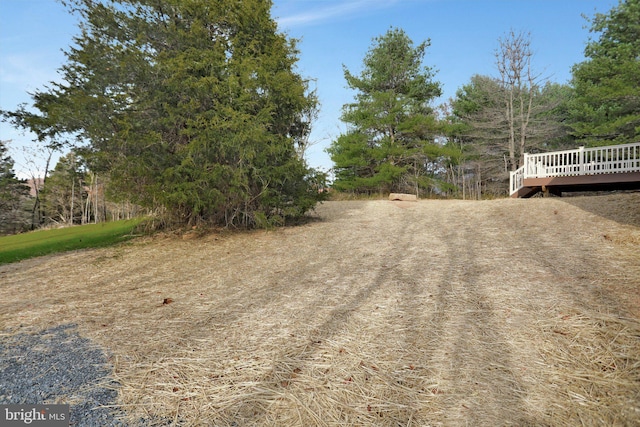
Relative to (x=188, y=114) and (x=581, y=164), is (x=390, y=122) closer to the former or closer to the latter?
(x=581, y=164)

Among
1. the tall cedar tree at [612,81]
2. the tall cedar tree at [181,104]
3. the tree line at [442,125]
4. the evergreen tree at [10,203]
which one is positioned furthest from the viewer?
the evergreen tree at [10,203]

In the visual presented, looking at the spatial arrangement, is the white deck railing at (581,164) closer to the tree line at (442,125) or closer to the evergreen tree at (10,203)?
the tree line at (442,125)

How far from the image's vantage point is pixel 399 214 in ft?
30.4

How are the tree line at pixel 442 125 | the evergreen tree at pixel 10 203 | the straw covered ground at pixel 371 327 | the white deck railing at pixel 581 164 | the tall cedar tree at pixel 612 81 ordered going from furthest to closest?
the evergreen tree at pixel 10 203 < the tree line at pixel 442 125 < the tall cedar tree at pixel 612 81 < the white deck railing at pixel 581 164 < the straw covered ground at pixel 371 327

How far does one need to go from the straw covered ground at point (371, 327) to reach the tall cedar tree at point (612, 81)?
1087cm

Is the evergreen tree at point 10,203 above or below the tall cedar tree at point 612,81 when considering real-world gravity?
below

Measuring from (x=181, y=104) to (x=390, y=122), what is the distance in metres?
13.0

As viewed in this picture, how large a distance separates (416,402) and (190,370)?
4.63 feet

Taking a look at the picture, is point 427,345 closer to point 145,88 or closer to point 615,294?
point 615,294

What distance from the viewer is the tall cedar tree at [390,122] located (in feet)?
56.7

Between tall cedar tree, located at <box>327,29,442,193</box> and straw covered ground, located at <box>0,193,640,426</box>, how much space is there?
39.9 ft

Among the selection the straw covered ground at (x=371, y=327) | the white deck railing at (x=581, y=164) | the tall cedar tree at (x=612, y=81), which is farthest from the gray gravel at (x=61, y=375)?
the tall cedar tree at (x=612, y=81)

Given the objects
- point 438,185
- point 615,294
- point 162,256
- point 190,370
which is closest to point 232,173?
point 162,256

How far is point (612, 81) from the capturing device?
512 inches
